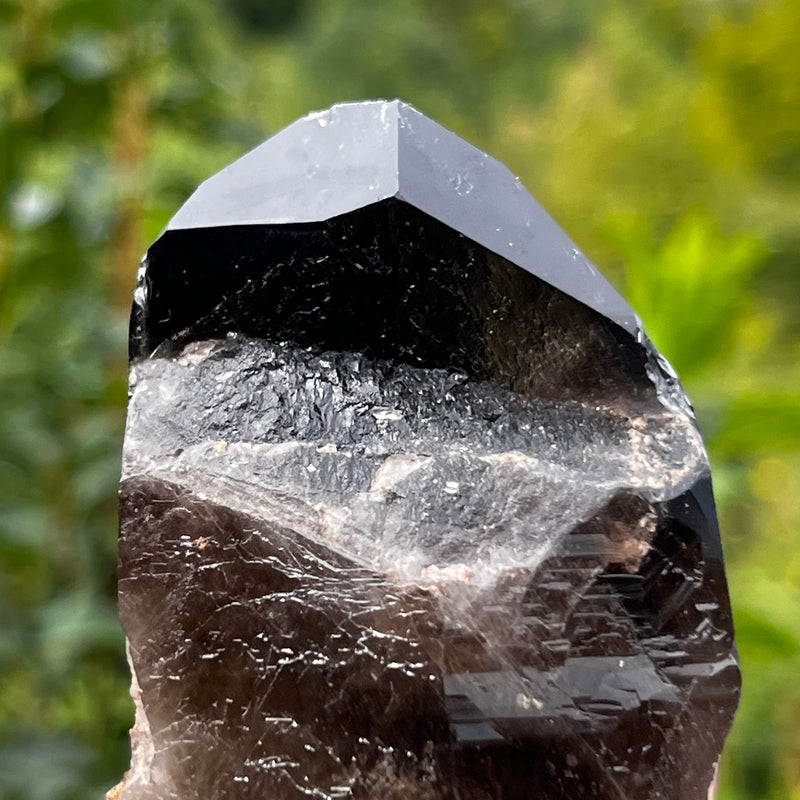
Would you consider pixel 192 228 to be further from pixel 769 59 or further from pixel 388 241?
pixel 769 59

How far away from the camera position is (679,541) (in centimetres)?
51

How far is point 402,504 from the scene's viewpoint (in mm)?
504

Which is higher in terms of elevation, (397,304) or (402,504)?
(397,304)

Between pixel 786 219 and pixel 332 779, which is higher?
pixel 786 219

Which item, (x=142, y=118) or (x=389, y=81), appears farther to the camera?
(x=389, y=81)

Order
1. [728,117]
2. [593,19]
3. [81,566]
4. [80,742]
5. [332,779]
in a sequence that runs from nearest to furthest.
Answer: [332,779]
[80,742]
[81,566]
[728,117]
[593,19]

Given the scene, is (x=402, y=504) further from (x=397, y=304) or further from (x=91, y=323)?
(x=91, y=323)

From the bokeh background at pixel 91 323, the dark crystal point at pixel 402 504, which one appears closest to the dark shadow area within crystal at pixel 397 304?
the dark crystal point at pixel 402 504

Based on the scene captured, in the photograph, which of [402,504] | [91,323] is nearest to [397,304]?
[402,504]

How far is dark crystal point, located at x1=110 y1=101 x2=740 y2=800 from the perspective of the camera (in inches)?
18.9

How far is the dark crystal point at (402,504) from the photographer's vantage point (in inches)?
18.9

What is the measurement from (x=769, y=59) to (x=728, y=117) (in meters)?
0.32

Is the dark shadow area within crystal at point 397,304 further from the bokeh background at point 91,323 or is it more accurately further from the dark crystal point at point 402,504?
the bokeh background at point 91,323

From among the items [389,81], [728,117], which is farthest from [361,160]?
[389,81]
